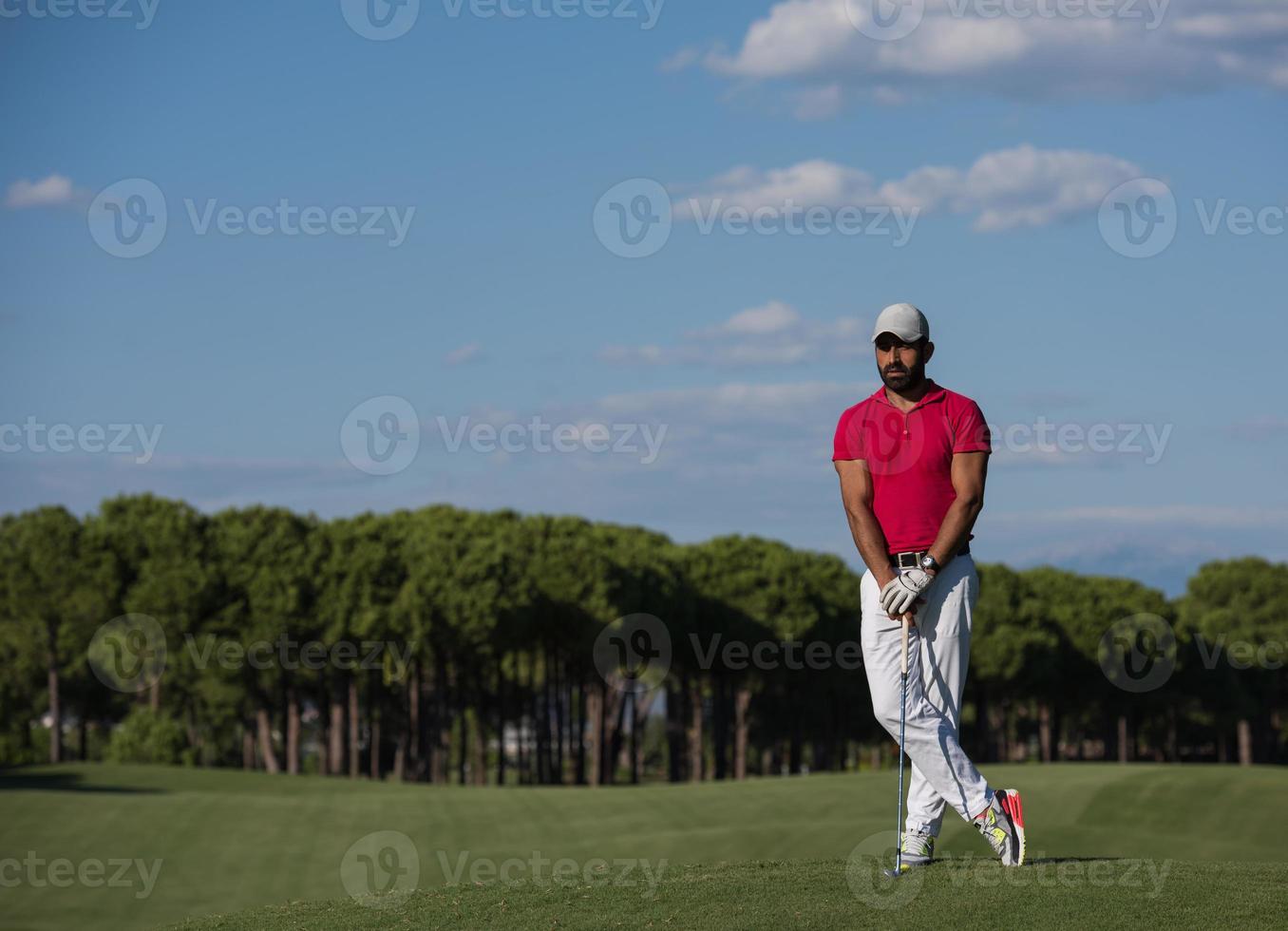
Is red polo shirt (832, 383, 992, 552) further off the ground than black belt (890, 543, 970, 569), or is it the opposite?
red polo shirt (832, 383, 992, 552)

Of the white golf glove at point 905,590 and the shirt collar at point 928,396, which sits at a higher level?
the shirt collar at point 928,396

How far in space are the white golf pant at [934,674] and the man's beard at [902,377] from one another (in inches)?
50.0

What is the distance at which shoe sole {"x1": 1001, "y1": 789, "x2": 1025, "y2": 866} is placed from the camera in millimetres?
10781

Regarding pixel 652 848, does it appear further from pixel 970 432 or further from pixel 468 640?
pixel 468 640

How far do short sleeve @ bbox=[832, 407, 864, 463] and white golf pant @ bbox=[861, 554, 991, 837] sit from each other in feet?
2.83

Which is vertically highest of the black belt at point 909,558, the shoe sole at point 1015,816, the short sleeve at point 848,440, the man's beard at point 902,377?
the man's beard at point 902,377

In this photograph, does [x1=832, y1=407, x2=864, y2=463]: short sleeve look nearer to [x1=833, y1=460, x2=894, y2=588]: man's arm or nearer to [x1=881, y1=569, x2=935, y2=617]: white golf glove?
[x1=833, y1=460, x2=894, y2=588]: man's arm

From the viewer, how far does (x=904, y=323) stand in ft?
35.0

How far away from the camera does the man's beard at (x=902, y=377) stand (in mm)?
10727

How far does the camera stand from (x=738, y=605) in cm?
8094

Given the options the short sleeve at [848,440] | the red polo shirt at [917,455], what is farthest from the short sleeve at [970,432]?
the short sleeve at [848,440]

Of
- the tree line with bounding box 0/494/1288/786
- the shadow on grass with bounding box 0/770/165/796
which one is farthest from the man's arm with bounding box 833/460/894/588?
the tree line with bounding box 0/494/1288/786

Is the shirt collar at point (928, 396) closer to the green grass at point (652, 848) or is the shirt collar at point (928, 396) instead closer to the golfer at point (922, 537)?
the golfer at point (922, 537)

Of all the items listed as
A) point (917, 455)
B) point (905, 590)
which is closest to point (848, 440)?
point (917, 455)
